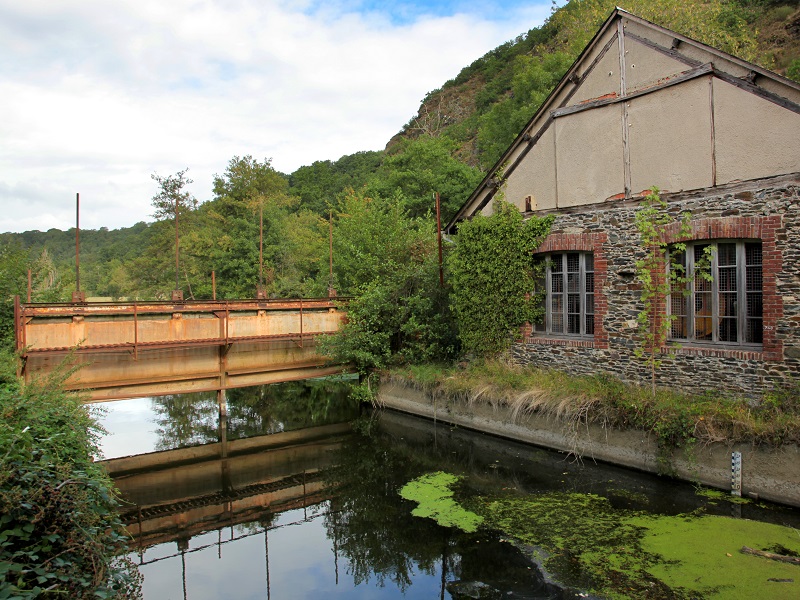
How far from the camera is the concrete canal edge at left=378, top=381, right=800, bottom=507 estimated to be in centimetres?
704

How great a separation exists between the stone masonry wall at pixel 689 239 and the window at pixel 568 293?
30 centimetres

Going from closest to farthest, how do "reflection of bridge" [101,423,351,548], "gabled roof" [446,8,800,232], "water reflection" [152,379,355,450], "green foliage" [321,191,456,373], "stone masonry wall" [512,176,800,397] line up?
"stone masonry wall" [512,176,800,397] < "reflection of bridge" [101,423,351,548] < "gabled roof" [446,8,800,232] < "water reflection" [152,379,355,450] < "green foliage" [321,191,456,373]

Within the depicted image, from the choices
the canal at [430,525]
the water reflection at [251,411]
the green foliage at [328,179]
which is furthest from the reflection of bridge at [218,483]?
the green foliage at [328,179]

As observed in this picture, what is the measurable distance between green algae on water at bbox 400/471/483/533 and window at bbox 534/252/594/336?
3.98 meters

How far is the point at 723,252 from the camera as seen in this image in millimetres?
8711

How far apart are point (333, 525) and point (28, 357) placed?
7654 mm

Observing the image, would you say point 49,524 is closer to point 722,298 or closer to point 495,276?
point 722,298

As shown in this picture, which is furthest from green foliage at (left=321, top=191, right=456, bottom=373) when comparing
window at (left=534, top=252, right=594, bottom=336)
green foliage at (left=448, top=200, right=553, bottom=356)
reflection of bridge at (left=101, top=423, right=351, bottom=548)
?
window at (left=534, top=252, right=594, bottom=336)

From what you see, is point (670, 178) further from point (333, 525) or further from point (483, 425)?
point (333, 525)

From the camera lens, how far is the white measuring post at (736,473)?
7.34 m

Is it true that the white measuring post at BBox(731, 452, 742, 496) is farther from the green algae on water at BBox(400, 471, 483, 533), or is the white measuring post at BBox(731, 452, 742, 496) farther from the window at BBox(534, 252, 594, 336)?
the window at BBox(534, 252, 594, 336)

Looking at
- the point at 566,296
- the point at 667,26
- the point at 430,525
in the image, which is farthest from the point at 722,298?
the point at 667,26

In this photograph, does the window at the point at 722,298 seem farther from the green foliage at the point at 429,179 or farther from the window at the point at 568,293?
the green foliage at the point at 429,179

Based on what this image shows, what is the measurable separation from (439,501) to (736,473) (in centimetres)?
404
